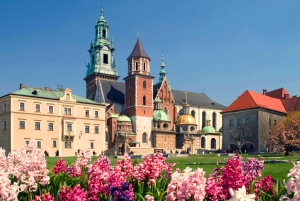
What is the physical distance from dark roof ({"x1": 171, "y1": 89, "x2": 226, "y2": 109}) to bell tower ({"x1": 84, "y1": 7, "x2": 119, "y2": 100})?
13556 millimetres

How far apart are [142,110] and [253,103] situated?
1922 cm

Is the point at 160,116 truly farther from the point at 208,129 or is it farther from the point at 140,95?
the point at 208,129

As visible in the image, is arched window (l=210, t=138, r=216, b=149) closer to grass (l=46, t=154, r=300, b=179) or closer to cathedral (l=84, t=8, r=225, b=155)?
cathedral (l=84, t=8, r=225, b=155)

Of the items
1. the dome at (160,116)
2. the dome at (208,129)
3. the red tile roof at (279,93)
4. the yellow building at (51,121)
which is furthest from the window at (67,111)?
the red tile roof at (279,93)

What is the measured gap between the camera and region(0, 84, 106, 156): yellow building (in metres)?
47.2

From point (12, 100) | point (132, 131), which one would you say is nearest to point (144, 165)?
point (12, 100)

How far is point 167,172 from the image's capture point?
300 inches

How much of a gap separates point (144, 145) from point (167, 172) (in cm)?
5607

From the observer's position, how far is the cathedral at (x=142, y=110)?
204 feet

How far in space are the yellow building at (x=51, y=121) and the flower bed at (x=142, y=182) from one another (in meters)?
40.0

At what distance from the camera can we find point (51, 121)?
164 feet

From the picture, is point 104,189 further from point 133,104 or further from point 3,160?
point 133,104

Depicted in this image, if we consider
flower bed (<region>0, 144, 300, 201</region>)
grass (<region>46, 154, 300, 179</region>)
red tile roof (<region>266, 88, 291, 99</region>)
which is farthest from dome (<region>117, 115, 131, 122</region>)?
flower bed (<region>0, 144, 300, 201</region>)

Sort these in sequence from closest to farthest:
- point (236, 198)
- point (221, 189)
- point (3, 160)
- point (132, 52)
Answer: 1. point (236, 198)
2. point (221, 189)
3. point (3, 160)
4. point (132, 52)
